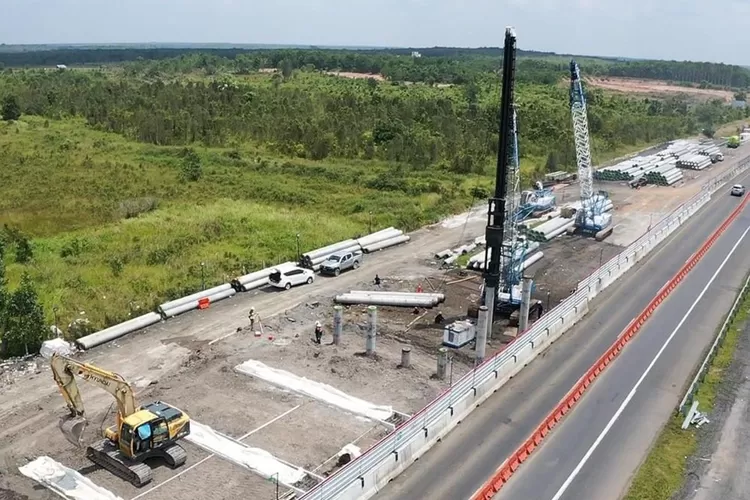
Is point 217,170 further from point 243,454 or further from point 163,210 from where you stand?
point 243,454

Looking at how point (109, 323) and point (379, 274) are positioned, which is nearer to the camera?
point (109, 323)

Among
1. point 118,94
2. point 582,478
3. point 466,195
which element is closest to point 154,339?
point 582,478

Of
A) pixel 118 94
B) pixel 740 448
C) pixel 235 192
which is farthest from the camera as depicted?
pixel 118 94

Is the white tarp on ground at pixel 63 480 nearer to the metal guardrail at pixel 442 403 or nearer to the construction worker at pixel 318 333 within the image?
the metal guardrail at pixel 442 403

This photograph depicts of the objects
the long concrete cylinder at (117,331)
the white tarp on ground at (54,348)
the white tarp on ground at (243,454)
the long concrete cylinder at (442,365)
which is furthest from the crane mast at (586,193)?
the white tarp on ground at (54,348)

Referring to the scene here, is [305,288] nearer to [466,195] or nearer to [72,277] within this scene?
[72,277]

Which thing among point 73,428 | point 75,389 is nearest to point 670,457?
point 73,428

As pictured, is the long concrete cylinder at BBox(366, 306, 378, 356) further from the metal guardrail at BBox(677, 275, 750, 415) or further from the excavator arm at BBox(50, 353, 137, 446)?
the metal guardrail at BBox(677, 275, 750, 415)
